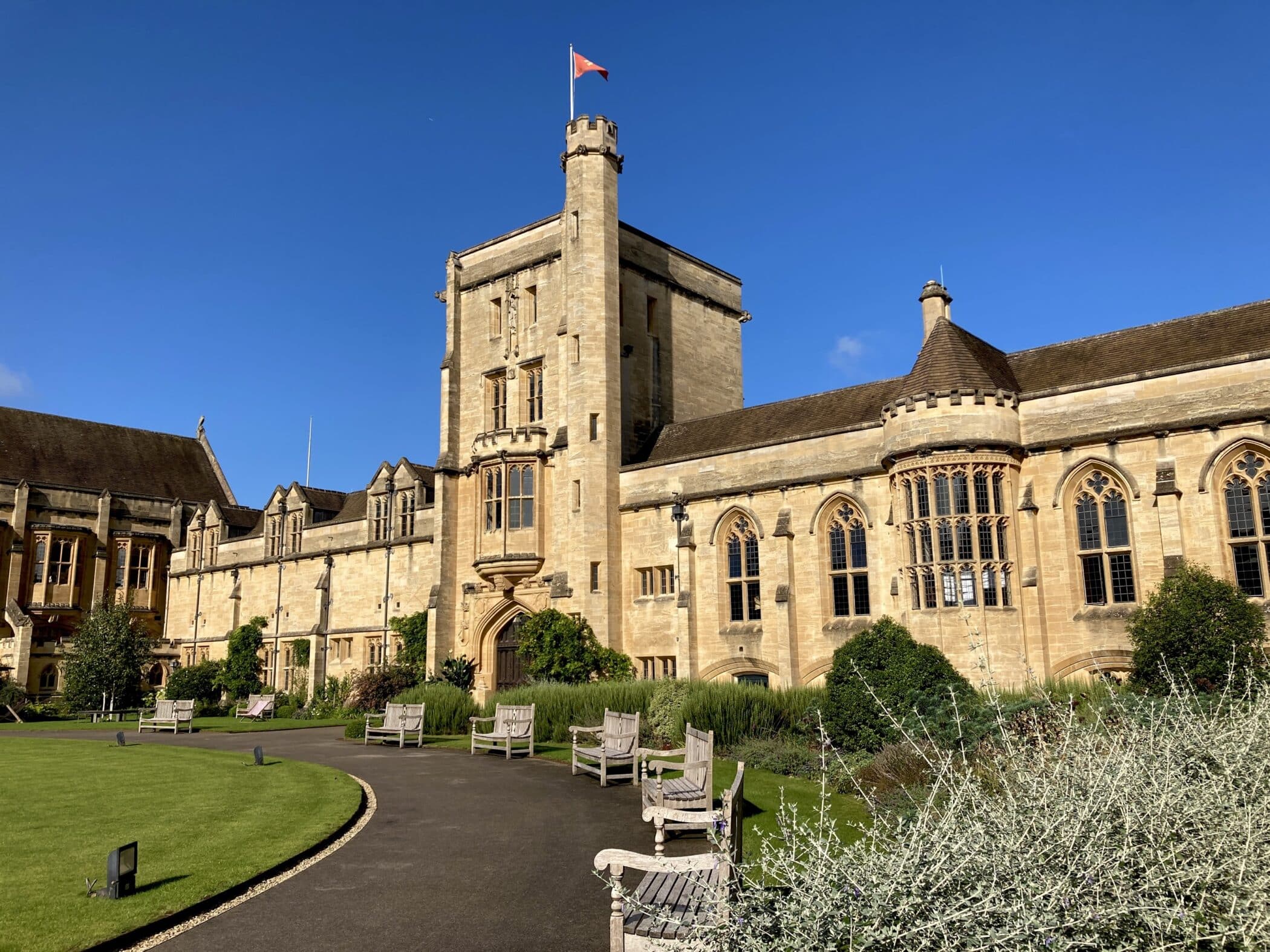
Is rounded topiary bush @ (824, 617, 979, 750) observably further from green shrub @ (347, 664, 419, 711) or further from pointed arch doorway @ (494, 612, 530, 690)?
green shrub @ (347, 664, 419, 711)

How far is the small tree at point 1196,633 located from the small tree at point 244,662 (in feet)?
121

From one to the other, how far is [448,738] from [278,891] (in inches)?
609

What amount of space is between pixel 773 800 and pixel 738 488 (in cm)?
1571

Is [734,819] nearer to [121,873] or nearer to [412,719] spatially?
[121,873]

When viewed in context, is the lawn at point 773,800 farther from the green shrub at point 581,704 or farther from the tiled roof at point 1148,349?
the tiled roof at point 1148,349

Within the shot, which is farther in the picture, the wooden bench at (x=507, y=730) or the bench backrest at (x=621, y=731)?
the wooden bench at (x=507, y=730)

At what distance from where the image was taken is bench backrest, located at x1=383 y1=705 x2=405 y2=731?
23078mm

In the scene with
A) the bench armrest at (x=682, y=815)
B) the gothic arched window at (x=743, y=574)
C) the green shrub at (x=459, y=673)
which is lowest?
the bench armrest at (x=682, y=815)

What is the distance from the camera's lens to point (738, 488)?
95.0 feet

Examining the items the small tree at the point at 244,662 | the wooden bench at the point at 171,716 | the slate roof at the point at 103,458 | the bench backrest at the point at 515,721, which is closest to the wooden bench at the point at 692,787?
the bench backrest at the point at 515,721

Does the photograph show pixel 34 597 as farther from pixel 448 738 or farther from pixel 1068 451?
pixel 1068 451

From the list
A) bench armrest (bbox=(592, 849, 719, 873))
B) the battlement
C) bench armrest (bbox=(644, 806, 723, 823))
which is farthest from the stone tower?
bench armrest (bbox=(592, 849, 719, 873))

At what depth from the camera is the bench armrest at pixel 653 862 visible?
635 cm

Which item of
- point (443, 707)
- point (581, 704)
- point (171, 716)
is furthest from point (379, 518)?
point (581, 704)
